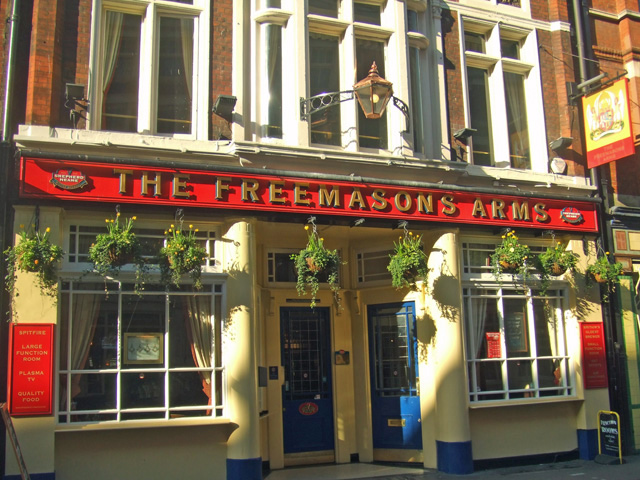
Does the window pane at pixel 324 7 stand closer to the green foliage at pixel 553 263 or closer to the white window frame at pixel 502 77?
the white window frame at pixel 502 77

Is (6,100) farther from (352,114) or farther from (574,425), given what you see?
(574,425)

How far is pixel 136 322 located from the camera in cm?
909

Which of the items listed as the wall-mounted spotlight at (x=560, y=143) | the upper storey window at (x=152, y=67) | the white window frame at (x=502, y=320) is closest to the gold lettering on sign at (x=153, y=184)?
the upper storey window at (x=152, y=67)

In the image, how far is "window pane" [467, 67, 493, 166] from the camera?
12.1 meters

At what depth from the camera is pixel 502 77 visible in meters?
12.4

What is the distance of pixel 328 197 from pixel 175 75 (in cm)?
310

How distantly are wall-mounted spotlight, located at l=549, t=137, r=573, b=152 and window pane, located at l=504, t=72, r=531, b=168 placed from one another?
472 mm

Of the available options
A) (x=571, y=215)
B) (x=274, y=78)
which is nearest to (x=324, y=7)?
(x=274, y=78)

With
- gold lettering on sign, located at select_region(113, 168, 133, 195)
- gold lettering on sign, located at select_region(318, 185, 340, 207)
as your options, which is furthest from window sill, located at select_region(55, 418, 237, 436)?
gold lettering on sign, located at select_region(318, 185, 340, 207)

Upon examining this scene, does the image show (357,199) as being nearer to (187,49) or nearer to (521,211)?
(521,211)

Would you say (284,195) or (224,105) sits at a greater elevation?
(224,105)

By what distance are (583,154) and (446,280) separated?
13.7 feet

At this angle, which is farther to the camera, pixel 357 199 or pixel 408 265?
pixel 357 199

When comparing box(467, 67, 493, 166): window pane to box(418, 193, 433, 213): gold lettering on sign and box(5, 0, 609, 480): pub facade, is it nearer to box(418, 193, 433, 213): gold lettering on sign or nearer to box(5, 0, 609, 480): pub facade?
box(5, 0, 609, 480): pub facade
